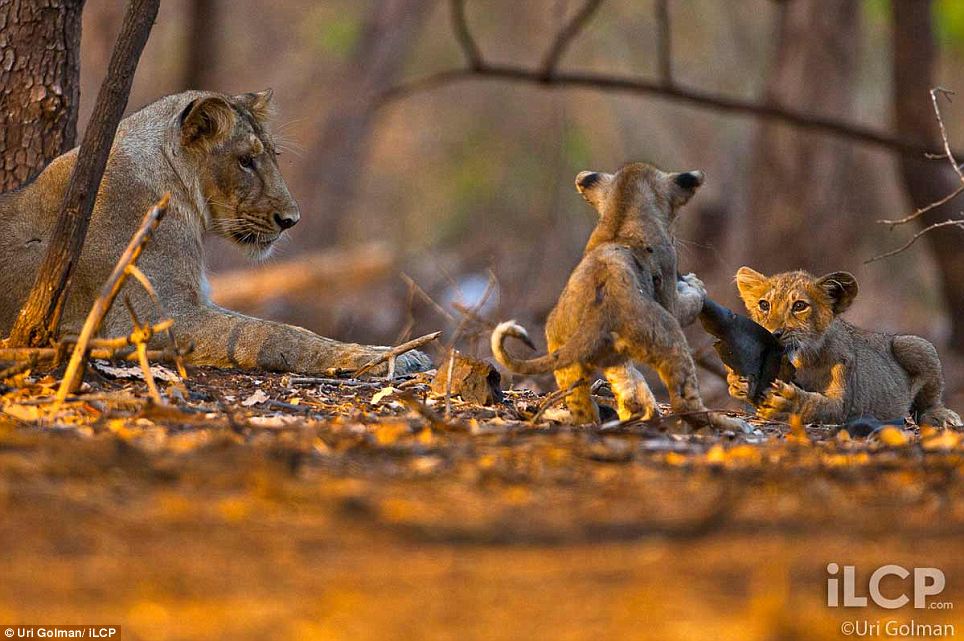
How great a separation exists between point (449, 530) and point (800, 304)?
291 centimetres

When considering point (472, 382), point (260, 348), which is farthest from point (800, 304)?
point (260, 348)

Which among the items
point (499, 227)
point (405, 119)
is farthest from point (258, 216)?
point (405, 119)

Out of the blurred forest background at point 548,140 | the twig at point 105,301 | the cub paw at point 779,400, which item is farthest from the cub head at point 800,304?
the twig at point 105,301

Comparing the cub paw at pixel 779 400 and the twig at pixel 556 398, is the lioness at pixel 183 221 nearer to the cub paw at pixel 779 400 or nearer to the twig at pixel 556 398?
the twig at pixel 556 398

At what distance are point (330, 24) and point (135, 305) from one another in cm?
1579

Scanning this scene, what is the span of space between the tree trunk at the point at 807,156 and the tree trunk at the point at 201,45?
6.29m

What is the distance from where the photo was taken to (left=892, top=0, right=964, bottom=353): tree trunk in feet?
38.4

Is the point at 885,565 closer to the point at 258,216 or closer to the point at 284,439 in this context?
the point at 284,439

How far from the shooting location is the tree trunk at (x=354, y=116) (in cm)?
1653

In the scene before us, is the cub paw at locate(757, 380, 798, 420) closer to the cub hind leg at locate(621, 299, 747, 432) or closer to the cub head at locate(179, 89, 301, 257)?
the cub hind leg at locate(621, 299, 747, 432)

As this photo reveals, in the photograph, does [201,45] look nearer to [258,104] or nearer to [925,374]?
[258,104]

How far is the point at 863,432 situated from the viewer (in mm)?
5160

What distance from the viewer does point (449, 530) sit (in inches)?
123

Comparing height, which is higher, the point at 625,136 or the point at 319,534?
the point at 625,136
